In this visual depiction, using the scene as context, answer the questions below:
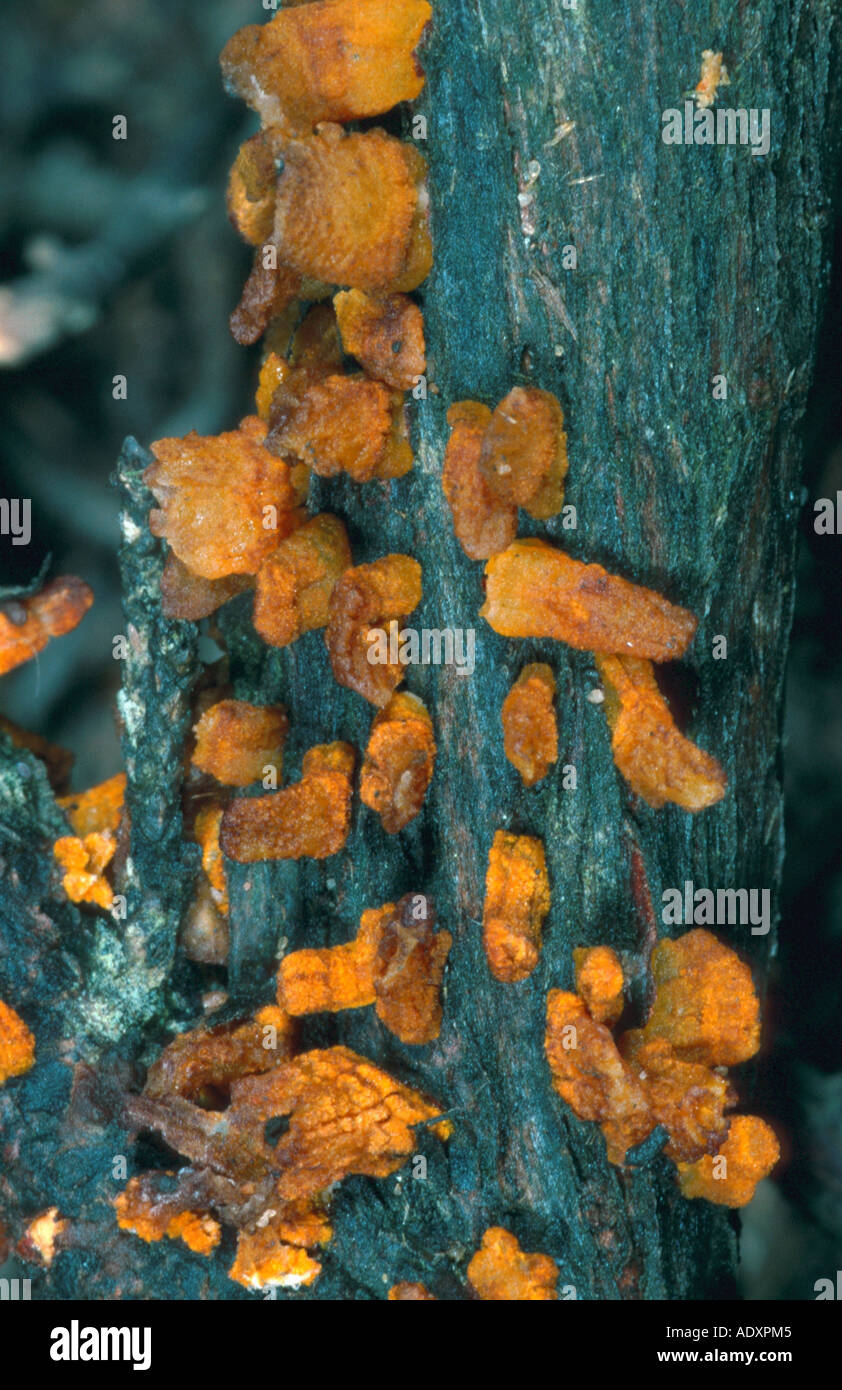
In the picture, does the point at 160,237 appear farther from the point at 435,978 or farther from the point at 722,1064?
the point at 722,1064

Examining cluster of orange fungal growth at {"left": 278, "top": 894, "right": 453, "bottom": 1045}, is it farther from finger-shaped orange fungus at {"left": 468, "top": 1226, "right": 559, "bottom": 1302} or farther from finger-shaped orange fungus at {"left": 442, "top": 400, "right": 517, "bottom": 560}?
finger-shaped orange fungus at {"left": 442, "top": 400, "right": 517, "bottom": 560}

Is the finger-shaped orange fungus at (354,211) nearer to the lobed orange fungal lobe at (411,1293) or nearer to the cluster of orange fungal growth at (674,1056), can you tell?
the cluster of orange fungal growth at (674,1056)

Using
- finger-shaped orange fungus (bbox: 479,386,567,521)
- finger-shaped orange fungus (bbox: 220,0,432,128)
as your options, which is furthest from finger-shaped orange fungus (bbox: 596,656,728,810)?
finger-shaped orange fungus (bbox: 220,0,432,128)

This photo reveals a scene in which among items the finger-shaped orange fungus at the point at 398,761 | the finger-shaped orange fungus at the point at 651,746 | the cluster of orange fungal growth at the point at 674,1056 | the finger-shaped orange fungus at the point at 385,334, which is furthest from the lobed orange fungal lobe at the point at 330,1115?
the finger-shaped orange fungus at the point at 385,334

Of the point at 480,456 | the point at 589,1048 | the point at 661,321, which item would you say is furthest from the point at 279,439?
the point at 589,1048

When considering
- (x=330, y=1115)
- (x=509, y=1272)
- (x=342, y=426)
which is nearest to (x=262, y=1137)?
(x=330, y=1115)

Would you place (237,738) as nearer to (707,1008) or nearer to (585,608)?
(585,608)
